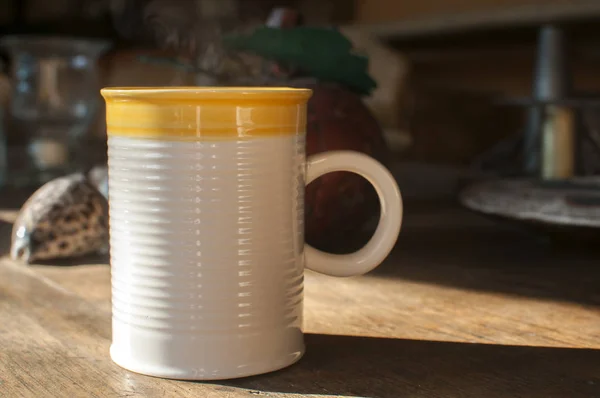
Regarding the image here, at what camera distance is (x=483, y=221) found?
0.89 m

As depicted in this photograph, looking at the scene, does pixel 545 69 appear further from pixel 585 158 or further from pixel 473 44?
pixel 473 44

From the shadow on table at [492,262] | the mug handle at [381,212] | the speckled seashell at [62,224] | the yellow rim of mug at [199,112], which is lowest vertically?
the shadow on table at [492,262]

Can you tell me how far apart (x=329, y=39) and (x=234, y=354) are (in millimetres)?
379

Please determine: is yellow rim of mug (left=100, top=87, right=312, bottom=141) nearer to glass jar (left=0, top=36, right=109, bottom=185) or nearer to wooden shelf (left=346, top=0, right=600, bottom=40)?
wooden shelf (left=346, top=0, right=600, bottom=40)

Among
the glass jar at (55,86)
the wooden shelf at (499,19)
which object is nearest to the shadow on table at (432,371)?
the wooden shelf at (499,19)

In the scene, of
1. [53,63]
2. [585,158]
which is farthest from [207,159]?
[53,63]

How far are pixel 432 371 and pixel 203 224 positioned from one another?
14 centimetres

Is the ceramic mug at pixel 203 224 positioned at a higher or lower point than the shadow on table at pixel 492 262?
higher

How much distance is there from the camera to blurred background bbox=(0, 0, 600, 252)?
71cm

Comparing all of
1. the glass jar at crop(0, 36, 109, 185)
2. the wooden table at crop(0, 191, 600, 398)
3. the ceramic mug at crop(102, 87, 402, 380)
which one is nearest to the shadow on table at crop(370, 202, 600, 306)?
the wooden table at crop(0, 191, 600, 398)

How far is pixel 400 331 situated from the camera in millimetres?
492

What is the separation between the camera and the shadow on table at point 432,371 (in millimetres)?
390

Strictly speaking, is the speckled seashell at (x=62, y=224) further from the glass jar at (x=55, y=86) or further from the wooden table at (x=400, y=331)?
the glass jar at (x=55, y=86)

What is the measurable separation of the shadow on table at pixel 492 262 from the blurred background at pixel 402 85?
1.8 inches
